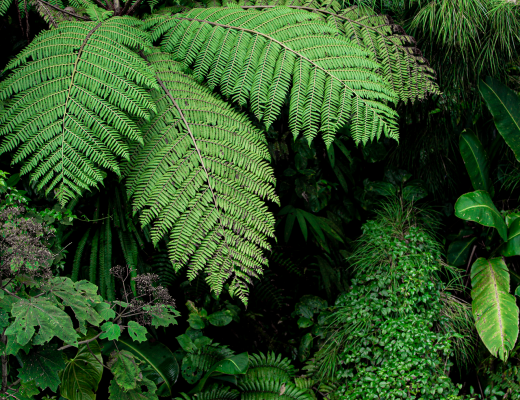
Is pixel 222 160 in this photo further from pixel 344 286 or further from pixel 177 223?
pixel 344 286

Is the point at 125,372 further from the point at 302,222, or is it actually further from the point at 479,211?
the point at 479,211

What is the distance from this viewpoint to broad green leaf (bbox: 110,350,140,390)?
70.6 inches

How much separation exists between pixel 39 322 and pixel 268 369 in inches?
62.8

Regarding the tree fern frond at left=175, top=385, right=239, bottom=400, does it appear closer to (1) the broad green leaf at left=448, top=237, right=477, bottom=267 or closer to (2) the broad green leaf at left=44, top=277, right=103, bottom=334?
(2) the broad green leaf at left=44, top=277, right=103, bottom=334

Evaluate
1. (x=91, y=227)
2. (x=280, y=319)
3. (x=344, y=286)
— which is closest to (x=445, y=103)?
(x=344, y=286)

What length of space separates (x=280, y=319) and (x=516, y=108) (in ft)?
7.90

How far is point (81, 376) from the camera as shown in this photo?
1.98 m

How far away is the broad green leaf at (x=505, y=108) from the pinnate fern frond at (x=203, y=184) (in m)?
1.87

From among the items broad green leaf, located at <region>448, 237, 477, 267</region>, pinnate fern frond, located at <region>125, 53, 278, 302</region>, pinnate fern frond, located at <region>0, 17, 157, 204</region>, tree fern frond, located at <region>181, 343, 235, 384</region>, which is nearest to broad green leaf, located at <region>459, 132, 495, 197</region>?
broad green leaf, located at <region>448, 237, 477, 267</region>

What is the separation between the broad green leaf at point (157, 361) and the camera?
2246mm

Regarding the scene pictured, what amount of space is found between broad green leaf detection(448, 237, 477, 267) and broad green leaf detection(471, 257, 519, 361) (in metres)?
0.19

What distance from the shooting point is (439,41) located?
2617mm

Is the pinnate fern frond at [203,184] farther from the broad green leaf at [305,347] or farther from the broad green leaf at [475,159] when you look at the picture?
the broad green leaf at [475,159]

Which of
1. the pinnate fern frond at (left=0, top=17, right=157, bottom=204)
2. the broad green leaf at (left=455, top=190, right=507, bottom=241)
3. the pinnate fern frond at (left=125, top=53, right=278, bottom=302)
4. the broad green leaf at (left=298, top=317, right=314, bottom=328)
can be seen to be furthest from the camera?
the broad green leaf at (left=298, top=317, right=314, bottom=328)
